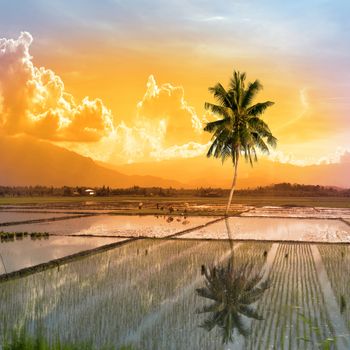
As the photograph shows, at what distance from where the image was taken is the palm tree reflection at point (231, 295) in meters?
6.45

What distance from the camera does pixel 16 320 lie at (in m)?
6.48

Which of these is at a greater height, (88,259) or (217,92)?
(217,92)

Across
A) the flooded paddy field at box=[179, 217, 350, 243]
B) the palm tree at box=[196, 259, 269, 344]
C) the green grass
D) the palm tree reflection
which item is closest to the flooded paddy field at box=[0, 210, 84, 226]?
the flooded paddy field at box=[179, 217, 350, 243]

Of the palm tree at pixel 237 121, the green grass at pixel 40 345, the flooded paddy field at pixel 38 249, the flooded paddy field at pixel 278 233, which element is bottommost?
the green grass at pixel 40 345

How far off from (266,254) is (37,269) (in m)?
5.64

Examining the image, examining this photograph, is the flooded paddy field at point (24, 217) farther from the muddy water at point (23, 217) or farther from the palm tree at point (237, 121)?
the palm tree at point (237, 121)

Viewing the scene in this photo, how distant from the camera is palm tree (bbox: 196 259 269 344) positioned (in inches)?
254

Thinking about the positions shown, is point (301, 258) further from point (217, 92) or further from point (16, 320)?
point (217, 92)

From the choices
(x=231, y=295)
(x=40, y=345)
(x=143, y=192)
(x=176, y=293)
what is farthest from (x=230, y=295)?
(x=143, y=192)

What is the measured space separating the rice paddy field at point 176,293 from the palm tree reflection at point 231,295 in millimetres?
17

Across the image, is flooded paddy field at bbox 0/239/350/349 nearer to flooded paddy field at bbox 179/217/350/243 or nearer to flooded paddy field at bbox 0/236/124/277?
flooded paddy field at bbox 0/236/124/277

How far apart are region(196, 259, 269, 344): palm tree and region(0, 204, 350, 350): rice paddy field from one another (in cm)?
2

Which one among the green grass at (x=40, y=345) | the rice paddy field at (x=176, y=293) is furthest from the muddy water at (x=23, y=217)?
the green grass at (x=40, y=345)

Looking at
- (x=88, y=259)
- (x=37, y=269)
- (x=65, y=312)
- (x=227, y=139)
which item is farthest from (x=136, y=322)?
(x=227, y=139)
